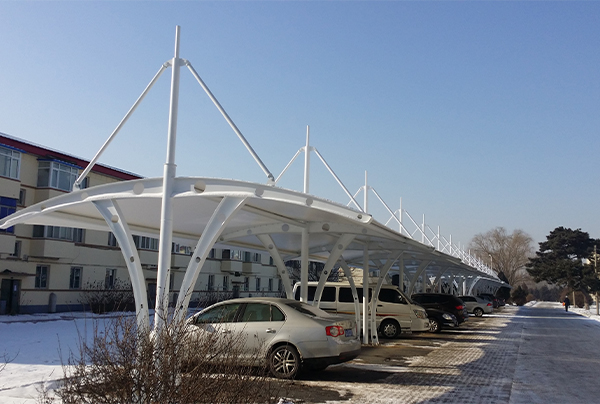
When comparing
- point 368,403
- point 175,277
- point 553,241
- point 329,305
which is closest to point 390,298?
point 329,305

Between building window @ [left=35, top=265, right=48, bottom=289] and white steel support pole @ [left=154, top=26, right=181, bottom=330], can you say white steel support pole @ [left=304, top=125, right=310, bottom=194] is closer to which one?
white steel support pole @ [left=154, top=26, right=181, bottom=330]

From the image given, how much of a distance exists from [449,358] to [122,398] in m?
11.8

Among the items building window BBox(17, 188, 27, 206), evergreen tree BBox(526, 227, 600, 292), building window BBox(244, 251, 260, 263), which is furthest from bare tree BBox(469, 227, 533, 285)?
building window BBox(17, 188, 27, 206)

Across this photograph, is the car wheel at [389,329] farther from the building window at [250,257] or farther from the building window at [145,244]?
the building window at [250,257]

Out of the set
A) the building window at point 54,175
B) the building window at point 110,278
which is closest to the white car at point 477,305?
the building window at point 110,278

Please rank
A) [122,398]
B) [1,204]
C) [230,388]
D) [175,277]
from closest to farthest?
[122,398] < [230,388] < [1,204] < [175,277]

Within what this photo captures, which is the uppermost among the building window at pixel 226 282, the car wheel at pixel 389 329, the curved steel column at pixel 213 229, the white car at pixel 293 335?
the curved steel column at pixel 213 229

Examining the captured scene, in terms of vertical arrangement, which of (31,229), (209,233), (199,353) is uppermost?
(31,229)

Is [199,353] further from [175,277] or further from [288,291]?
[175,277]

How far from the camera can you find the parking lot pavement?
9.54 meters

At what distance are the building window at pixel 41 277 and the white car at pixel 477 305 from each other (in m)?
27.7

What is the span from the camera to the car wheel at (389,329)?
20936 mm

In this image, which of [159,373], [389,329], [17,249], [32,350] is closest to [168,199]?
[159,373]

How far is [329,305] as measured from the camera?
2123cm
